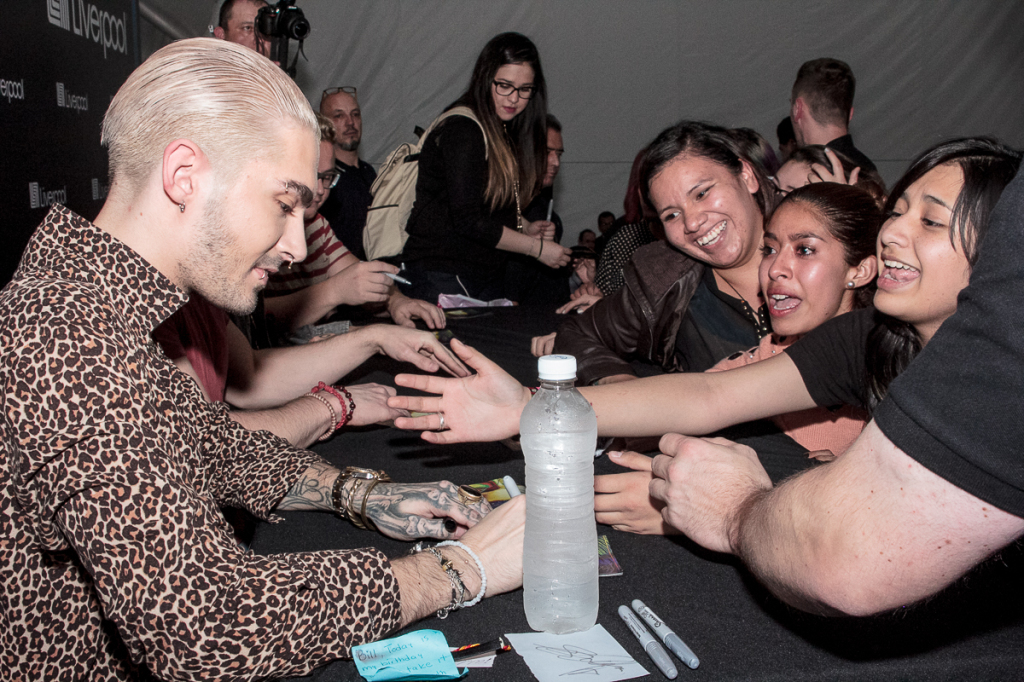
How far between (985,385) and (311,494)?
1179mm

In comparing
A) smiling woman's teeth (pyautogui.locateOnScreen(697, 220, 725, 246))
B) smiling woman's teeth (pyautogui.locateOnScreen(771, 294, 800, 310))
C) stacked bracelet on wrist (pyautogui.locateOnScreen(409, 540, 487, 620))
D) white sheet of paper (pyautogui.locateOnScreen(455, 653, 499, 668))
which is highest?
smiling woman's teeth (pyautogui.locateOnScreen(697, 220, 725, 246))

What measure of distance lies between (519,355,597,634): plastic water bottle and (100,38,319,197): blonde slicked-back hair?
0.59m

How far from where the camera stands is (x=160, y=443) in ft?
3.02

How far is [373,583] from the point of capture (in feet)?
3.34

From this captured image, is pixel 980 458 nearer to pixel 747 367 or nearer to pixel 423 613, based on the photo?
pixel 423 613

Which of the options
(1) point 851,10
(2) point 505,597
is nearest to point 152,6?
(2) point 505,597

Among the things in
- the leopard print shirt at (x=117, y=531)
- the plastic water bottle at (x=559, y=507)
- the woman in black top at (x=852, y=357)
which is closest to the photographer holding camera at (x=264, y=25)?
the woman in black top at (x=852, y=357)

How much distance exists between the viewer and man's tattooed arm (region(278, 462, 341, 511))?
1401mm

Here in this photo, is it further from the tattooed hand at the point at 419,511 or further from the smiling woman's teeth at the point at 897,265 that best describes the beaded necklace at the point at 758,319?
the tattooed hand at the point at 419,511

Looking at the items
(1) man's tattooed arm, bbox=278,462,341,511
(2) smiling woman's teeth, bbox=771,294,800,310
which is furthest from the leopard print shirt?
(2) smiling woman's teeth, bbox=771,294,800,310

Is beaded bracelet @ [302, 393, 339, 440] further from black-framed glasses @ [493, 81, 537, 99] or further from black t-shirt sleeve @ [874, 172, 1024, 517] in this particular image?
black-framed glasses @ [493, 81, 537, 99]

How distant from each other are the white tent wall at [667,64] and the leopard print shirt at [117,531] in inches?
212

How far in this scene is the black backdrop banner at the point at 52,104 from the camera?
2072 mm

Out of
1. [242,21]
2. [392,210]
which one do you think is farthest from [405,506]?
[242,21]
